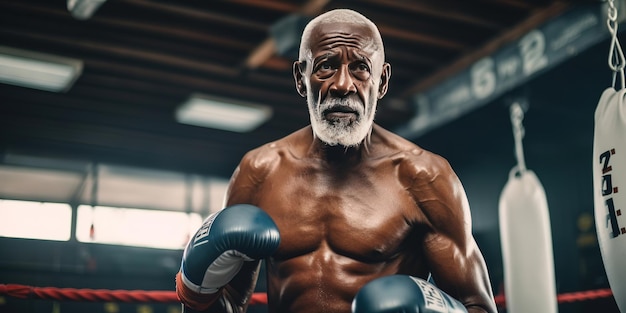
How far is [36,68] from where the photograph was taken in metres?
5.48

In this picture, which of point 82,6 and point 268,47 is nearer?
point 82,6

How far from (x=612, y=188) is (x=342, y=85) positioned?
3.16 feet

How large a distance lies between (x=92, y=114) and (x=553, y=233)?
4.63 m

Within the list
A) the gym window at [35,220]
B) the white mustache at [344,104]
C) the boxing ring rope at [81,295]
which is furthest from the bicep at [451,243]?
the gym window at [35,220]

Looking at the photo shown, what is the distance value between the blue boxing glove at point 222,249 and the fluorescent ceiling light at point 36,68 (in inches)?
158

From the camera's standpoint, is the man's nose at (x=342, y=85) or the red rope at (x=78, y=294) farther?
the red rope at (x=78, y=294)

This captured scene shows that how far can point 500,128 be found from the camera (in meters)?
6.35

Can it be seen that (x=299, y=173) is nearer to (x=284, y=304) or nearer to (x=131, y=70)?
(x=284, y=304)

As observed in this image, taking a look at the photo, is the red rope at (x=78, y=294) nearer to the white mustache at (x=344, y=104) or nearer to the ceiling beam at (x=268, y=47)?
the white mustache at (x=344, y=104)

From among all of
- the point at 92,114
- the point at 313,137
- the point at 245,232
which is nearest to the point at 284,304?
the point at 245,232

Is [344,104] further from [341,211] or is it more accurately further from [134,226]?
[134,226]

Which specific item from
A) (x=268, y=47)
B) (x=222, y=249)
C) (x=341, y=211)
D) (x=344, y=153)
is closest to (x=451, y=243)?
(x=341, y=211)

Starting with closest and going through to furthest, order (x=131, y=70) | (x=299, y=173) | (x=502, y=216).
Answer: (x=299, y=173), (x=502, y=216), (x=131, y=70)

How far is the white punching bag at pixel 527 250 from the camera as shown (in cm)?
392
